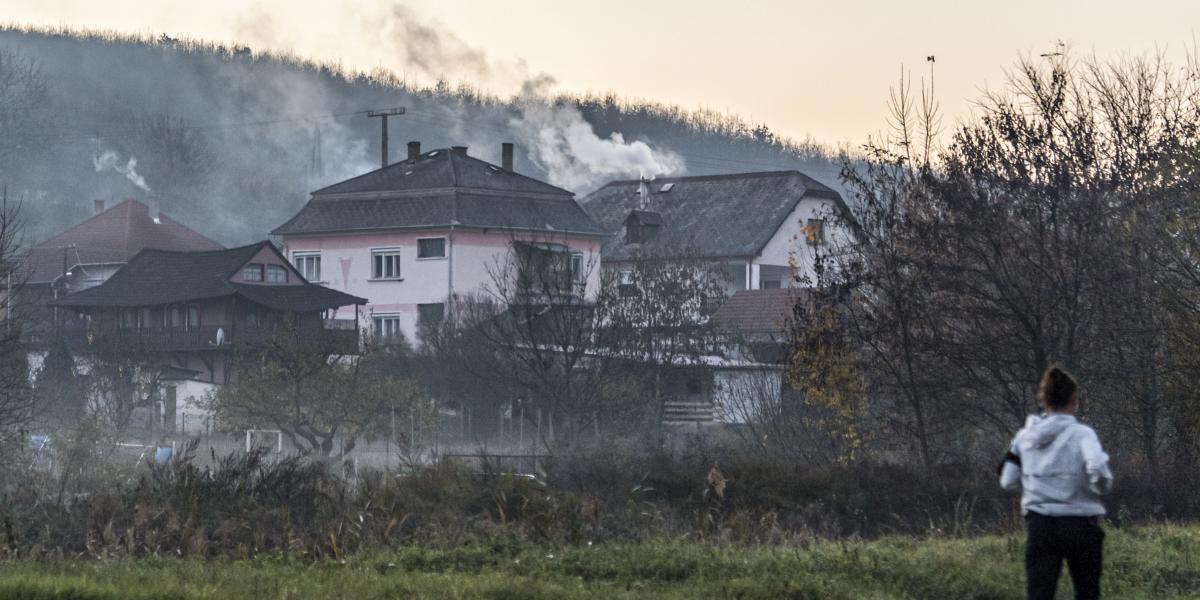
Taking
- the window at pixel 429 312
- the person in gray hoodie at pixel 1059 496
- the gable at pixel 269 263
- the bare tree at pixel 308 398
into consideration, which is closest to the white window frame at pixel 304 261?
the gable at pixel 269 263

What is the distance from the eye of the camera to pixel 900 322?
27469mm

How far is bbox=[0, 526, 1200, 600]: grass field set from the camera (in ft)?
37.6

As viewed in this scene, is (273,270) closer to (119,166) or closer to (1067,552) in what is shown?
(1067,552)

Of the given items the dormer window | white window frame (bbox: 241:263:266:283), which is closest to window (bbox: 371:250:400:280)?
white window frame (bbox: 241:263:266:283)

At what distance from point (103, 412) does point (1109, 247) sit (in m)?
31.2

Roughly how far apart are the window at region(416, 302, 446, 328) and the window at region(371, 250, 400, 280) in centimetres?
246

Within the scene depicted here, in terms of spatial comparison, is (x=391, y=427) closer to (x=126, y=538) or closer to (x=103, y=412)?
(x=103, y=412)

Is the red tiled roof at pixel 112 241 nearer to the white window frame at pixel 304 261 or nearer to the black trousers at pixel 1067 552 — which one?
the white window frame at pixel 304 261

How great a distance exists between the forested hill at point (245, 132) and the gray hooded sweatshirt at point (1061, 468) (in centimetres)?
11242

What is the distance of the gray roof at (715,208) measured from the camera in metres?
75.1

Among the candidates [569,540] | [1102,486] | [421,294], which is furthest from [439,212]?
[1102,486]

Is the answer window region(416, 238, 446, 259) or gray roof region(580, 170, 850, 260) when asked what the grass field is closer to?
window region(416, 238, 446, 259)

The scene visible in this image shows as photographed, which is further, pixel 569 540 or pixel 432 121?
pixel 432 121

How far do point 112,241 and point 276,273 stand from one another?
23.9 meters
